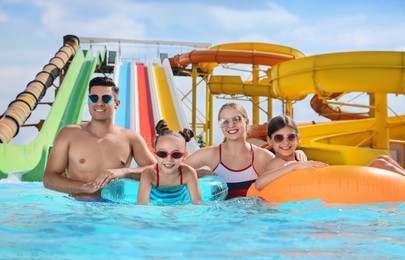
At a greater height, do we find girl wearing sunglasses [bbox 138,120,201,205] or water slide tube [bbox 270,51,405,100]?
water slide tube [bbox 270,51,405,100]

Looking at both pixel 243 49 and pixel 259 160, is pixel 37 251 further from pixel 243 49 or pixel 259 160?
pixel 243 49

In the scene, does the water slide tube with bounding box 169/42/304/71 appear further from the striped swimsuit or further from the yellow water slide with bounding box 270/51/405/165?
the striped swimsuit

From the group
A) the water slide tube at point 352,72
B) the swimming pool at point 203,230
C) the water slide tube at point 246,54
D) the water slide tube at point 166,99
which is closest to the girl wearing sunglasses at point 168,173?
the swimming pool at point 203,230

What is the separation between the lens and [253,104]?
52.4 ft

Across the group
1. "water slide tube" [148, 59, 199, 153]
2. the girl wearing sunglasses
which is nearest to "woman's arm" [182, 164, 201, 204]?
the girl wearing sunglasses

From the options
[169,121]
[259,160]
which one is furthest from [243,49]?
[259,160]

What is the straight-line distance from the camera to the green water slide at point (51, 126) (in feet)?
24.0

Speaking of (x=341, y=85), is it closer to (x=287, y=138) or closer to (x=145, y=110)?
(x=145, y=110)

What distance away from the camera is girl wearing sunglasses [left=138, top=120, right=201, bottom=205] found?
3416mm

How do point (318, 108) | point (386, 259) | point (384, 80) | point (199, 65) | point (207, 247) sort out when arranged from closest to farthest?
point (386, 259) → point (207, 247) → point (384, 80) → point (199, 65) → point (318, 108)

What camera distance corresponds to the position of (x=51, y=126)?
31.1 ft

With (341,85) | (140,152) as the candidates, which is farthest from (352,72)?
(140,152)

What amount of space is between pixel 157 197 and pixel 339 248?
1604 millimetres

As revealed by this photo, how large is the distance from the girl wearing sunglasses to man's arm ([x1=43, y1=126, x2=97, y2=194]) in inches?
15.9
